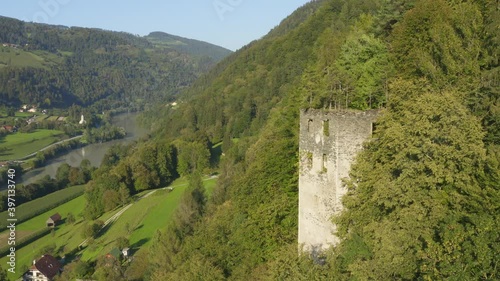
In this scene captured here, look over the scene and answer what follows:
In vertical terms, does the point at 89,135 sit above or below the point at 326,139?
below

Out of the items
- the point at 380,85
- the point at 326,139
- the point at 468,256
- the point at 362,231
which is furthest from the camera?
the point at 380,85

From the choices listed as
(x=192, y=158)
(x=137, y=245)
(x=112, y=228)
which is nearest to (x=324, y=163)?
(x=137, y=245)

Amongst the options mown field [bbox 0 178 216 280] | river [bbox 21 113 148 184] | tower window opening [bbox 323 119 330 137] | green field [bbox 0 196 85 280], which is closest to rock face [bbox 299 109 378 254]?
tower window opening [bbox 323 119 330 137]

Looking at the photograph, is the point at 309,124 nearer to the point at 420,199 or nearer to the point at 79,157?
the point at 420,199

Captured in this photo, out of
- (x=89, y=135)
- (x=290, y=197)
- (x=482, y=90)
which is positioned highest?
(x=482, y=90)

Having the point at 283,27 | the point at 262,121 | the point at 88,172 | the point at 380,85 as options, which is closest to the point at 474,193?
the point at 380,85

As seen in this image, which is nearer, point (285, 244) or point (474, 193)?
point (474, 193)

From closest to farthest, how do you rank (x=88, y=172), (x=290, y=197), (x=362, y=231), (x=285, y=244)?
(x=362, y=231)
(x=285, y=244)
(x=290, y=197)
(x=88, y=172)

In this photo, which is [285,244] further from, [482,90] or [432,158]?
[482,90]
